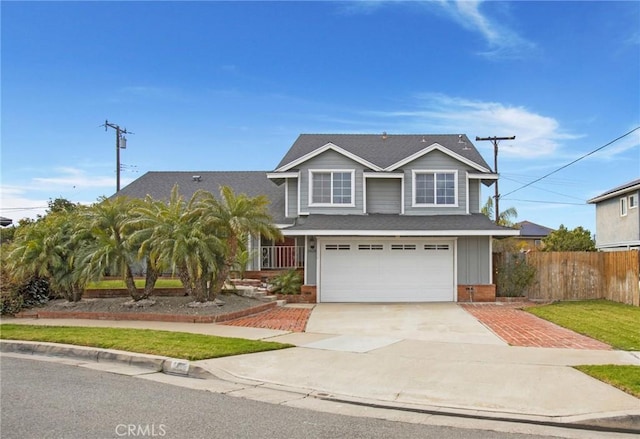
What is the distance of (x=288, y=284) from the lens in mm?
19312

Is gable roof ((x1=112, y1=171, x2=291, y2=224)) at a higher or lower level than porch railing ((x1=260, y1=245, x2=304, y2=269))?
higher

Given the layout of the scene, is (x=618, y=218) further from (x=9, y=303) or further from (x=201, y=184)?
(x=9, y=303)

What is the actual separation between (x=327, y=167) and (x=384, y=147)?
3.97 meters

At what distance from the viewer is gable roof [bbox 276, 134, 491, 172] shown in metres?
21.0

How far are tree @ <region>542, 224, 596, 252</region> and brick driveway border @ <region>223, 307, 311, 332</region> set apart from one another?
89.7ft

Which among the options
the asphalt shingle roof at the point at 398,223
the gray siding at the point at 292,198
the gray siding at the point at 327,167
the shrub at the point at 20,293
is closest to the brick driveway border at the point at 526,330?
the asphalt shingle roof at the point at 398,223

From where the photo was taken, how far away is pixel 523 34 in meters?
17.8

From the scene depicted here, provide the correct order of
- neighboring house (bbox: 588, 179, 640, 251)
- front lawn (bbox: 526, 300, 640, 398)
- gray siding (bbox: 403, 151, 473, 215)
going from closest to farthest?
front lawn (bbox: 526, 300, 640, 398) < gray siding (bbox: 403, 151, 473, 215) < neighboring house (bbox: 588, 179, 640, 251)

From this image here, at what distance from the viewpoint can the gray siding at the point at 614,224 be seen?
93.2 feet

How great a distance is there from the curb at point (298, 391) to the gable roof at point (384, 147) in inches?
495

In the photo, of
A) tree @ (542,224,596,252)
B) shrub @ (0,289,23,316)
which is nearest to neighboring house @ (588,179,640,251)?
tree @ (542,224,596,252)

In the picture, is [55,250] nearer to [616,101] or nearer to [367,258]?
[367,258]

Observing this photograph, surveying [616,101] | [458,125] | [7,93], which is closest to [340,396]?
[7,93]

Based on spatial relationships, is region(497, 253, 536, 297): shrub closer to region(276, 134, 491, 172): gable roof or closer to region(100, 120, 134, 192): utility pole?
region(276, 134, 491, 172): gable roof
